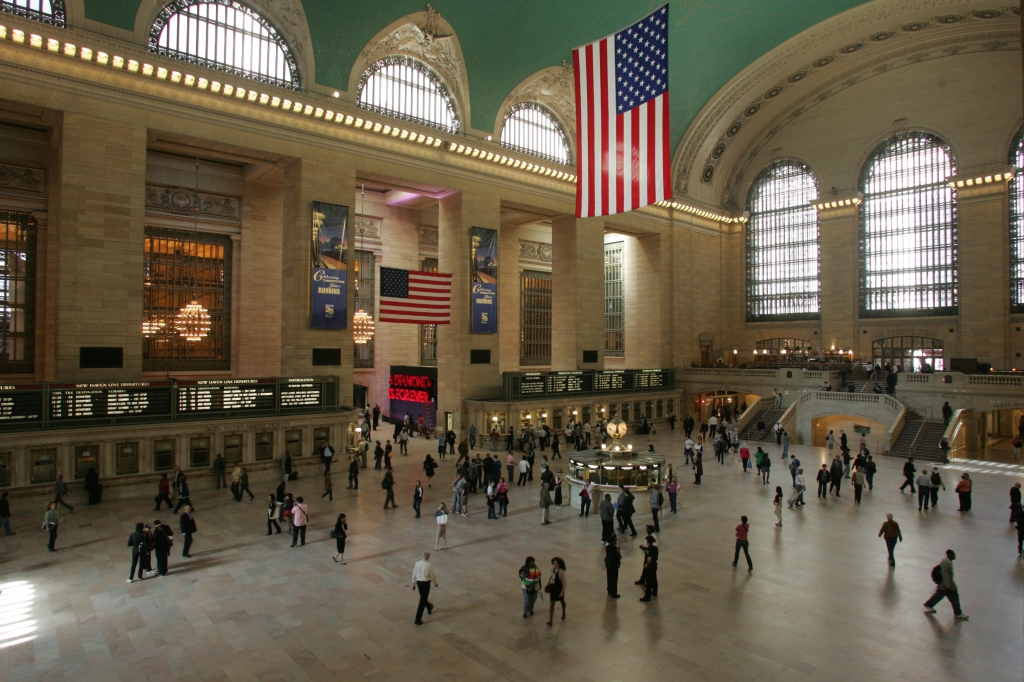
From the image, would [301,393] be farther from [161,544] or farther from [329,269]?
[161,544]

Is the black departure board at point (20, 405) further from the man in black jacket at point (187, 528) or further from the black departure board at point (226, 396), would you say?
the man in black jacket at point (187, 528)

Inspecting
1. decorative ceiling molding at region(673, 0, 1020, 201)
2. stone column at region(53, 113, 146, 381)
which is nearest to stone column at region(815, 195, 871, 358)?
decorative ceiling molding at region(673, 0, 1020, 201)

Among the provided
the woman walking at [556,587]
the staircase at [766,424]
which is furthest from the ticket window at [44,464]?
the staircase at [766,424]

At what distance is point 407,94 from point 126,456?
16709mm

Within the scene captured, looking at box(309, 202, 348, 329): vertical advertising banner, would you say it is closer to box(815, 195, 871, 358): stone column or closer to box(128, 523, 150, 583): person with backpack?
box(128, 523, 150, 583): person with backpack

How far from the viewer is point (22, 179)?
20031mm

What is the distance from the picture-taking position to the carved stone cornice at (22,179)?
19.8m

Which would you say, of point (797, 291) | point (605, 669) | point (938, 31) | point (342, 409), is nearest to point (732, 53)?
point (938, 31)

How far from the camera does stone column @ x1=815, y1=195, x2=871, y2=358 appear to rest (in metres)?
35.5

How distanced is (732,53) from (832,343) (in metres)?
17.6

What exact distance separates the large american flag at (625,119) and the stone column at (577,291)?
44.3 ft

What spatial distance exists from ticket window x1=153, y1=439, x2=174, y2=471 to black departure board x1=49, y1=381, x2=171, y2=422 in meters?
0.78

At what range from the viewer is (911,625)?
852 cm

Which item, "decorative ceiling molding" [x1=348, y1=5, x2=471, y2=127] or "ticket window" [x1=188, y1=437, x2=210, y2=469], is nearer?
"ticket window" [x1=188, y1=437, x2=210, y2=469]
